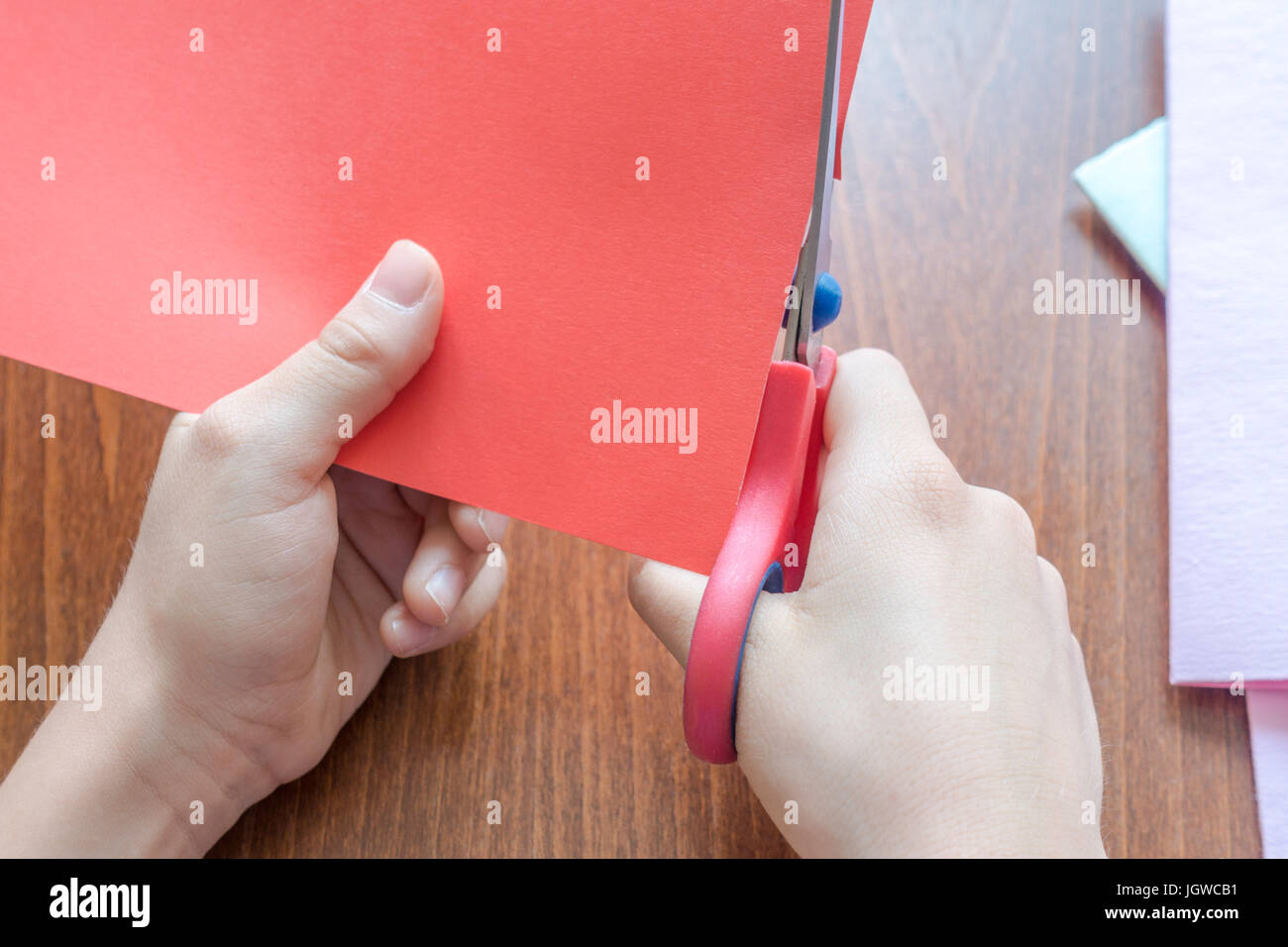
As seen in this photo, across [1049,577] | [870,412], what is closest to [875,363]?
[870,412]

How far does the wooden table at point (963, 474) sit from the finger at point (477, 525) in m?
0.03

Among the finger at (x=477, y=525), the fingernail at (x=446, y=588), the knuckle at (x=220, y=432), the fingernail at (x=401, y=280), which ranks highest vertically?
the fingernail at (x=401, y=280)

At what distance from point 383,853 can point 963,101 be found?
62cm

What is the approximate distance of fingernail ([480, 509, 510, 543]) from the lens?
1.87 ft

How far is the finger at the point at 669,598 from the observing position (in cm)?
48

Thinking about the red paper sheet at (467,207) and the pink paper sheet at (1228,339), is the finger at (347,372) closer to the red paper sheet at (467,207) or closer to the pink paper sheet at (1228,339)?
the red paper sheet at (467,207)

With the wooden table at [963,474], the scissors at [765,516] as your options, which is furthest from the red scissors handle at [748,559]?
the wooden table at [963,474]

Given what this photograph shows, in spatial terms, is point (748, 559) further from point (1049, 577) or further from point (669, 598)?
point (1049, 577)

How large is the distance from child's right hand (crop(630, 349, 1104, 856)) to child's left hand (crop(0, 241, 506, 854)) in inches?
6.6

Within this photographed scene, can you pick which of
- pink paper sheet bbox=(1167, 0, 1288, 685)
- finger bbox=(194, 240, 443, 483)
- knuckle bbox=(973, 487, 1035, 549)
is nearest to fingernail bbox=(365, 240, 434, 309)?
finger bbox=(194, 240, 443, 483)

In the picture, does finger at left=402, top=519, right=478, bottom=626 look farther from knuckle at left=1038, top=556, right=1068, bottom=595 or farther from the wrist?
knuckle at left=1038, top=556, right=1068, bottom=595

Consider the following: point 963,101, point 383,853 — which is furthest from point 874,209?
point 383,853

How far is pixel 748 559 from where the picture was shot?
438mm

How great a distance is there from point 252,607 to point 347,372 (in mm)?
138
